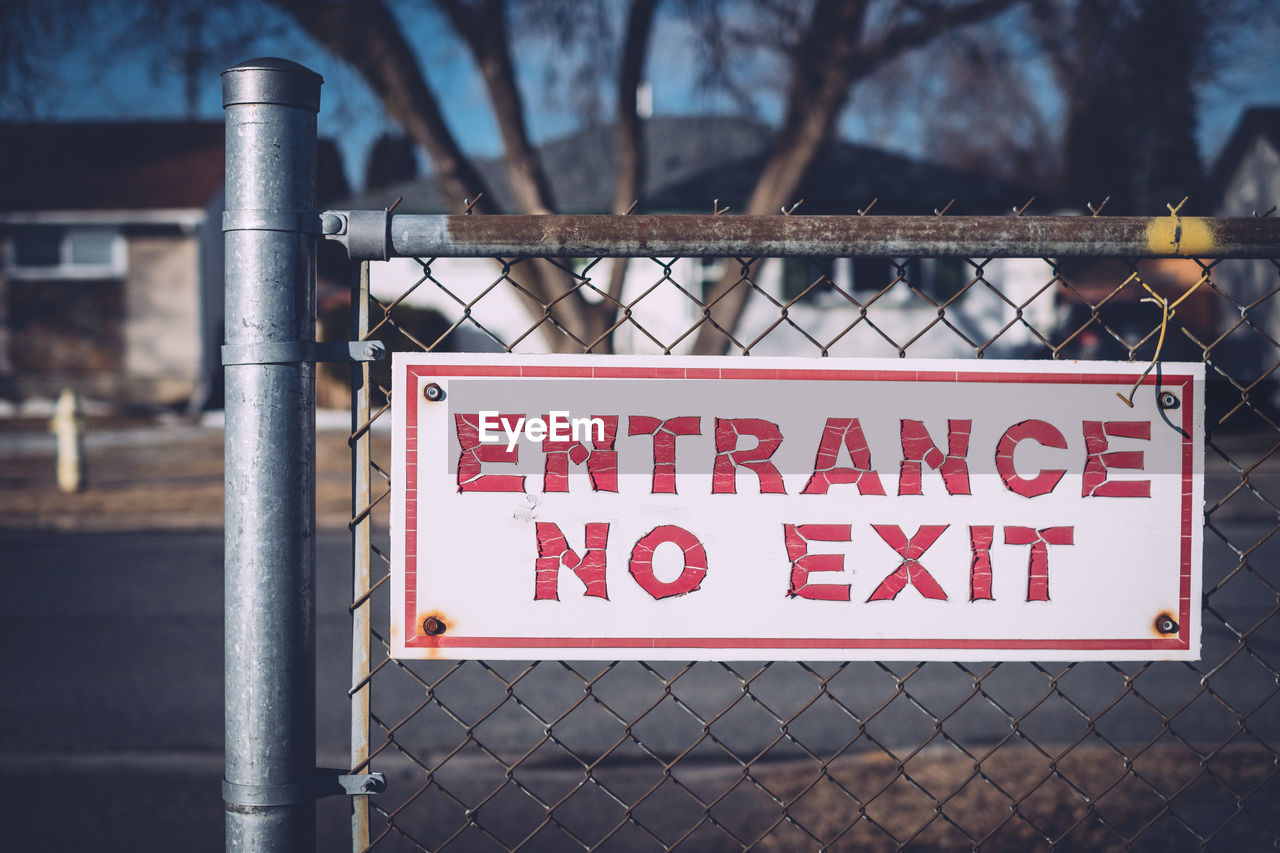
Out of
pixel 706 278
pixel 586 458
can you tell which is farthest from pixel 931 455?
pixel 706 278

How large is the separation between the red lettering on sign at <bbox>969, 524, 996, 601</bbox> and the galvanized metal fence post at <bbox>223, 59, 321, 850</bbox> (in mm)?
966

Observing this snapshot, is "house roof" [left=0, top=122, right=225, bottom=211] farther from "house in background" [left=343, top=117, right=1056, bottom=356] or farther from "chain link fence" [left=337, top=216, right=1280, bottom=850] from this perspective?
"chain link fence" [left=337, top=216, right=1280, bottom=850]

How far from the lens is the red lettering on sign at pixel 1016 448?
1498 millimetres

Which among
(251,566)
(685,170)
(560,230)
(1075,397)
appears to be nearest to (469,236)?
(560,230)

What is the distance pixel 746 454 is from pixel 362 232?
0.64 metres

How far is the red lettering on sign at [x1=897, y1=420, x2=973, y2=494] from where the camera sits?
1497mm

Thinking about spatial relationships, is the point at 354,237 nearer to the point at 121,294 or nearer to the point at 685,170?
the point at 685,170

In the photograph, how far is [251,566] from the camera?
1.35m

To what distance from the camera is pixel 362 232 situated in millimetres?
1396

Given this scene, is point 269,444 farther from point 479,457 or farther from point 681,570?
point 681,570

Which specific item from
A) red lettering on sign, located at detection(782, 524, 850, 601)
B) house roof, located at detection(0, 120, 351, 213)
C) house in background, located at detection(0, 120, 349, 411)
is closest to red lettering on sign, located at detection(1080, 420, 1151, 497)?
red lettering on sign, located at detection(782, 524, 850, 601)

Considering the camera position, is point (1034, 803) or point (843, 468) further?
point (1034, 803)

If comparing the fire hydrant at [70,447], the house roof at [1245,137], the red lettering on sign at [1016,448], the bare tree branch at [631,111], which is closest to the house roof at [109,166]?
the bare tree branch at [631,111]

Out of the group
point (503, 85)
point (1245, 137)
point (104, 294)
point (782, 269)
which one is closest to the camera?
point (503, 85)
